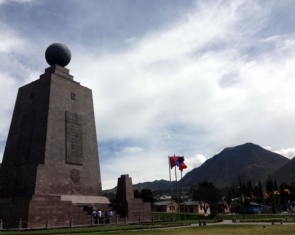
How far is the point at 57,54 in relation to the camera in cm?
2953

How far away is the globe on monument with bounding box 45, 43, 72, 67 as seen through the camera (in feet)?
96.8

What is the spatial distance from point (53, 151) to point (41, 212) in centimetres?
602

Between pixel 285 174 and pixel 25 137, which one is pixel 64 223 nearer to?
pixel 25 137

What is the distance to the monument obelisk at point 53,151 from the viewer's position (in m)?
22.5

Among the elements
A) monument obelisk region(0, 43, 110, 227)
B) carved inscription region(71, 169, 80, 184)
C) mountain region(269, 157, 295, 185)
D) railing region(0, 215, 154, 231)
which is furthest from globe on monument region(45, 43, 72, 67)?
mountain region(269, 157, 295, 185)

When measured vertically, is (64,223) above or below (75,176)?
below

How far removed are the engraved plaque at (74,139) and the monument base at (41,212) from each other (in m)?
4.13

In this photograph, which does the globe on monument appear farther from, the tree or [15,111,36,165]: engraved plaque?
the tree

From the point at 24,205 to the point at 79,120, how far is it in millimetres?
10558

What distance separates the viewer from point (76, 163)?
2723 cm

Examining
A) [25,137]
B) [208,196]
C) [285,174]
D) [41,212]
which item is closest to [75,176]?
[25,137]

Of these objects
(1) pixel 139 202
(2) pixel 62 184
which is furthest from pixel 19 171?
(1) pixel 139 202

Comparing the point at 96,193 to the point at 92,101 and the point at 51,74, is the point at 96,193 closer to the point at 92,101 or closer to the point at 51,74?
the point at 92,101

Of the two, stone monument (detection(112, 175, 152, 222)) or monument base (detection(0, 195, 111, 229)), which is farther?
stone monument (detection(112, 175, 152, 222))
